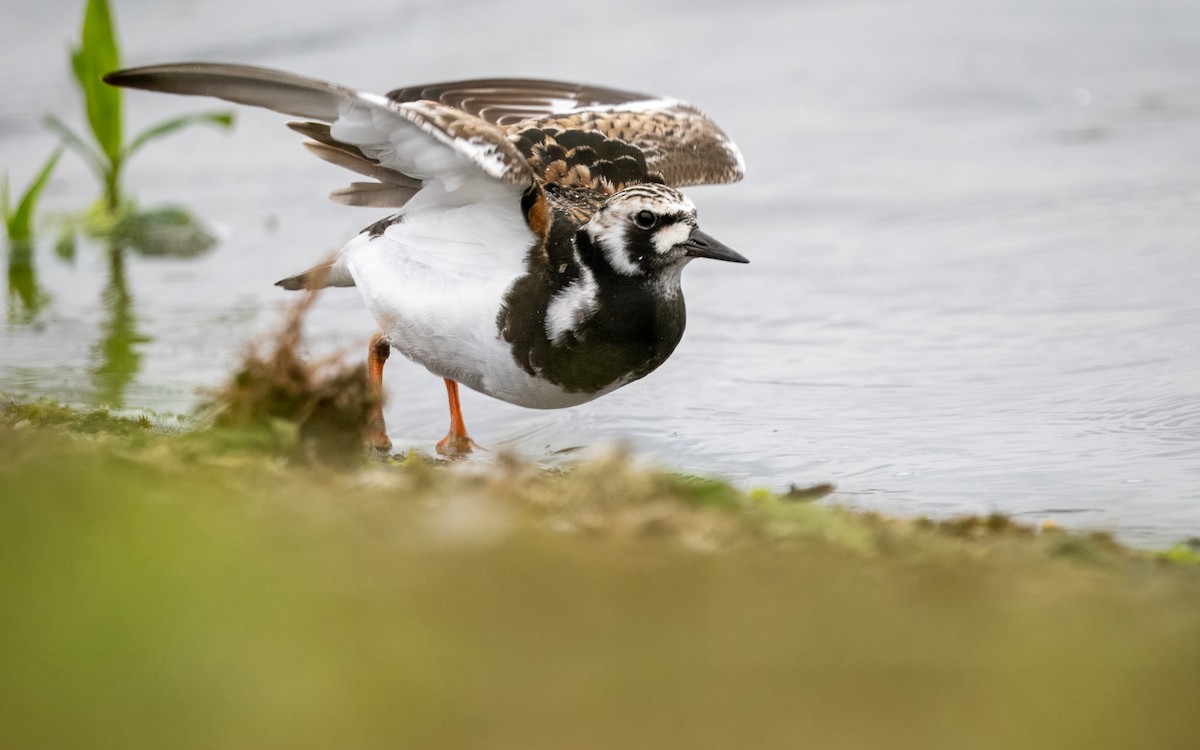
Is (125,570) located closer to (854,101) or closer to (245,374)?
(245,374)

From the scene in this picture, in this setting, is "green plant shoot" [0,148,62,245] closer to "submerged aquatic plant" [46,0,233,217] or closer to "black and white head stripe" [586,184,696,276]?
"submerged aquatic plant" [46,0,233,217]

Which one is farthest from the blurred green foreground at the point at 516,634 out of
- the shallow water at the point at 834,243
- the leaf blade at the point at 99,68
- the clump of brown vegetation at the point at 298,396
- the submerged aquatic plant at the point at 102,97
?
the leaf blade at the point at 99,68

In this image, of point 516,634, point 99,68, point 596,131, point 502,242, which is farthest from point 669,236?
point 99,68

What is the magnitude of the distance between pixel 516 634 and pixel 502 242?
3097mm

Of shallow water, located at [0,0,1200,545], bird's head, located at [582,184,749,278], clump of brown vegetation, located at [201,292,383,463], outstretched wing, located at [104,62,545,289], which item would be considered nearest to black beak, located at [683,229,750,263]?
bird's head, located at [582,184,749,278]

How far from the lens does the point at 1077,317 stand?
351 inches

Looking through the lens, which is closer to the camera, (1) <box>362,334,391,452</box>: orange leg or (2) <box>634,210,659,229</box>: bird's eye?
(2) <box>634,210,659,229</box>: bird's eye

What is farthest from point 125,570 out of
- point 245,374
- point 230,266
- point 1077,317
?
point 230,266

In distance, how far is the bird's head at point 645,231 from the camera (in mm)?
6164

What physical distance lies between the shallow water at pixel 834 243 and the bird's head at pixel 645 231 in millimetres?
1202

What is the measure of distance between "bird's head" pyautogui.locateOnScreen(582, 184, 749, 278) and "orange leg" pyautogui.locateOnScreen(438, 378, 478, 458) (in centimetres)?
151

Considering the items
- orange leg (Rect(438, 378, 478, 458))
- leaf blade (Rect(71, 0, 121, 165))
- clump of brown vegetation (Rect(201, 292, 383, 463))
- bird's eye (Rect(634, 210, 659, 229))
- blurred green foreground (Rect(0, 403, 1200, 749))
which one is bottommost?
orange leg (Rect(438, 378, 478, 458))

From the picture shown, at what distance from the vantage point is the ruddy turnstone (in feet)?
19.3

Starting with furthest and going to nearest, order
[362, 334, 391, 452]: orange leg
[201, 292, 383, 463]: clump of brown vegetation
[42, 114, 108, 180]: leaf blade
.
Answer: [42, 114, 108, 180]: leaf blade < [362, 334, 391, 452]: orange leg < [201, 292, 383, 463]: clump of brown vegetation
